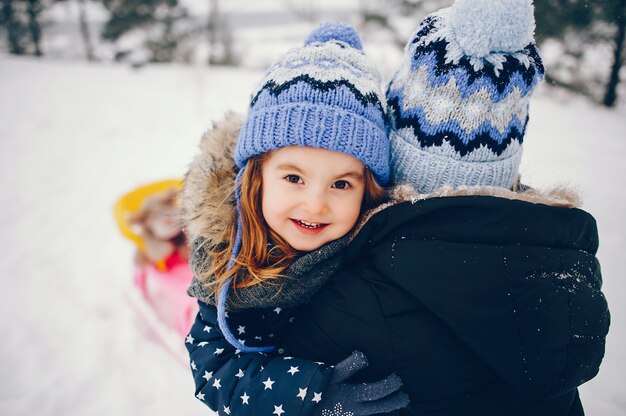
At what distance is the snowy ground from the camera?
2045 mm

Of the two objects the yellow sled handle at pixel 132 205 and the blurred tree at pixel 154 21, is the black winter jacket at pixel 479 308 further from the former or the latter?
the blurred tree at pixel 154 21

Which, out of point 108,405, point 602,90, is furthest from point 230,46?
point 108,405

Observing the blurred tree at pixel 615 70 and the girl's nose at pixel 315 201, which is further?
the blurred tree at pixel 615 70

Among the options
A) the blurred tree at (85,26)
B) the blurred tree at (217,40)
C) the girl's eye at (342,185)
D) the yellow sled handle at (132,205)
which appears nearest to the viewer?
the girl's eye at (342,185)

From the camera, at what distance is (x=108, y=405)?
1.98 metres

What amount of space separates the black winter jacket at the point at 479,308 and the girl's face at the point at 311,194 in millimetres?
174

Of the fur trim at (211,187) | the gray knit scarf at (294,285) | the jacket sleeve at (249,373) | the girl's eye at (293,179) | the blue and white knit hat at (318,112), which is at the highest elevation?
the blue and white knit hat at (318,112)

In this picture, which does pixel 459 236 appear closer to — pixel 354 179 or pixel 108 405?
pixel 354 179

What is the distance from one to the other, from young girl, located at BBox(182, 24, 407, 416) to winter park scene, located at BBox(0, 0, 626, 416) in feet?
0.06

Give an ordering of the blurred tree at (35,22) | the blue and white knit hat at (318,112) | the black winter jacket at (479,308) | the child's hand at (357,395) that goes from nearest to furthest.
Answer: the black winter jacket at (479,308)
the child's hand at (357,395)
the blue and white knit hat at (318,112)
the blurred tree at (35,22)

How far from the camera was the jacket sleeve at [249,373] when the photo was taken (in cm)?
105

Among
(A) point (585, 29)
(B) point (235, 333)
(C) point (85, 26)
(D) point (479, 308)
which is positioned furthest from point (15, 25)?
(D) point (479, 308)

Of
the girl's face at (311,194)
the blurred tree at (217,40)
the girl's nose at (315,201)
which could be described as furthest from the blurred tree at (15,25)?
the girl's nose at (315,201)

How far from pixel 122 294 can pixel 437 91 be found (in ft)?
8.21
